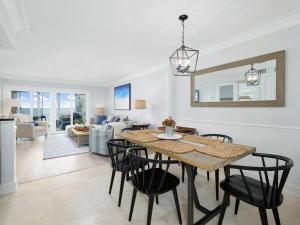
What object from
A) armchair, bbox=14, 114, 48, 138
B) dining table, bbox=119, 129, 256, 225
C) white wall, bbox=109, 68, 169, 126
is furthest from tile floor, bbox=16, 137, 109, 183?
white wall, bbox=109, 68, 169, 126

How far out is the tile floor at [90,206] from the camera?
173 centimetres

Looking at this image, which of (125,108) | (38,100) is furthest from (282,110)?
(38,100)

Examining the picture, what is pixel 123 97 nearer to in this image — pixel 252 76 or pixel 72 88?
pixel 72 88

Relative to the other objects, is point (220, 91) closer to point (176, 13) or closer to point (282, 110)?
point (282, 110)

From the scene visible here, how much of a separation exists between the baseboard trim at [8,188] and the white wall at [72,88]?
5.20 meters

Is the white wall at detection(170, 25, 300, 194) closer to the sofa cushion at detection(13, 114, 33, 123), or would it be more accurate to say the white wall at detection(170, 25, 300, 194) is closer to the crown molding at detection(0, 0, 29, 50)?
the crown molding at detection(0, 0, 29, 50)

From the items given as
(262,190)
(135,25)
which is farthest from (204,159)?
(135,25)

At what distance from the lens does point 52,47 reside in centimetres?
345

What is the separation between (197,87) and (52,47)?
331 cm

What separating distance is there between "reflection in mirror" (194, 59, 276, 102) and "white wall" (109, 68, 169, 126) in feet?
3.70

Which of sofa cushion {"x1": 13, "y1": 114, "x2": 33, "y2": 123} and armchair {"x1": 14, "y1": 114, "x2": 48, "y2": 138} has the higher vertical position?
sofa cushion {"x1": 13, "y1": 114, "x2": 33, "y2": 123}

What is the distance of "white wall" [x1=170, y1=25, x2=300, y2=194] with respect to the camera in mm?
2279

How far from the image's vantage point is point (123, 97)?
22.5ft

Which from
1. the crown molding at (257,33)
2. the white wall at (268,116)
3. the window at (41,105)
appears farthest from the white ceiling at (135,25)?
the window at (41,105)
